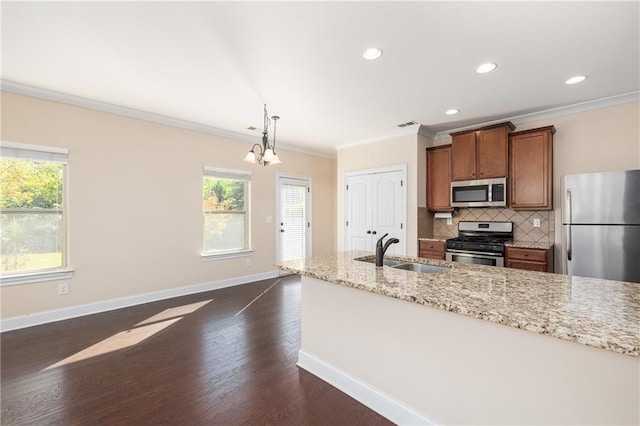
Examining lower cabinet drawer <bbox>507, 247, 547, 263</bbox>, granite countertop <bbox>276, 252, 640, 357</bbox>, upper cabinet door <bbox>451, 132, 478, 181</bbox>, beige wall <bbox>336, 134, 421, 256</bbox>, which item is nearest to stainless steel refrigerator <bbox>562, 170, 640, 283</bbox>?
lower cabinet drawer <bbox>507, 247, 547, 263</bbox>

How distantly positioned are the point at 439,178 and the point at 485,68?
214 cm

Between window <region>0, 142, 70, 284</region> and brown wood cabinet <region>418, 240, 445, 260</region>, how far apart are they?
4.75 m

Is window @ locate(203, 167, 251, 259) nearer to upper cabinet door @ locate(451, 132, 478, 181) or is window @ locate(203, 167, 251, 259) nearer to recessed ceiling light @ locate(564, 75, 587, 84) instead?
upper cabinet door @ locate(451, 132, 478, 181)

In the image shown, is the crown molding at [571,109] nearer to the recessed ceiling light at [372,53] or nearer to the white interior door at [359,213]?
the white interior door at [359,213]

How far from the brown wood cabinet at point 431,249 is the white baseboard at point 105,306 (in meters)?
3.04

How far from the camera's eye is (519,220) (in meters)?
4.05

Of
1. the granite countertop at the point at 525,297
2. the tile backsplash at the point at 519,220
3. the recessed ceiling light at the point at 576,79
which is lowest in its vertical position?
the granite countertop at the point at 525,297

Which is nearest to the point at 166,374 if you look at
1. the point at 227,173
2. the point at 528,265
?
the point at 227,173

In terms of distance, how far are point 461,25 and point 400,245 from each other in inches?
129

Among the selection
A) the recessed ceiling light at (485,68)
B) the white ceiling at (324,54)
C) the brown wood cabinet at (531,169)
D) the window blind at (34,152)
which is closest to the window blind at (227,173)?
the white ceiling at (324,54)

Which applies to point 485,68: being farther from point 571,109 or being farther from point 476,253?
point 476,253

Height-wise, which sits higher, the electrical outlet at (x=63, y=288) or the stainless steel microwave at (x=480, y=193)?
the stainless steel microwave at (x=480, y=193)

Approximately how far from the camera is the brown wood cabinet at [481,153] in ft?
12.7

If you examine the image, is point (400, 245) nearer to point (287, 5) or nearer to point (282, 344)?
point (282, 344)
